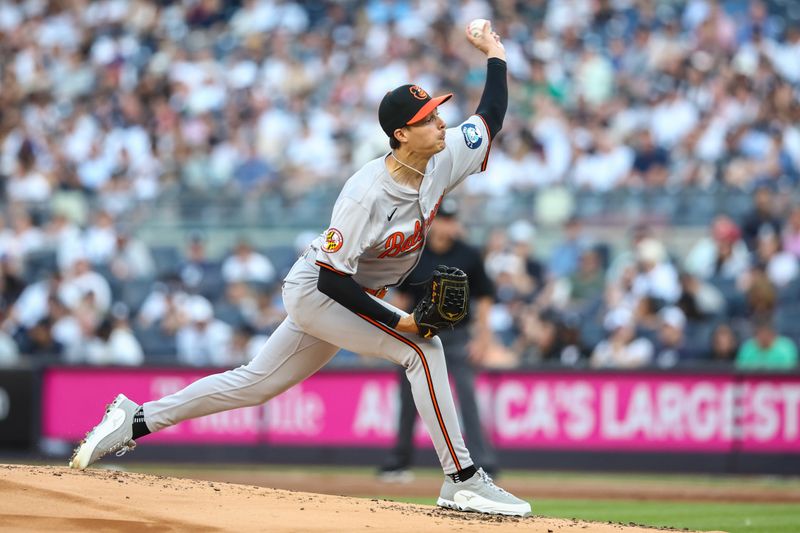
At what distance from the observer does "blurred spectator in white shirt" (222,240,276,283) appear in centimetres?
1435

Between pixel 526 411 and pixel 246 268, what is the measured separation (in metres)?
3.97

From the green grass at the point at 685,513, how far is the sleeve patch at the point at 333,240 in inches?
90.7

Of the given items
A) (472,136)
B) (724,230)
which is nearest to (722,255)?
(724,230)

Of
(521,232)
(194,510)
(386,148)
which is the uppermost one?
(386,148)

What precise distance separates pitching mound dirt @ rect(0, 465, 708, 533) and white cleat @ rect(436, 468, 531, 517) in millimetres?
52

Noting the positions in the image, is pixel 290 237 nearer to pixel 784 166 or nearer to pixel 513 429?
pixel 513 429

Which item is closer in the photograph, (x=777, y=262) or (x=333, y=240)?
(x=333, y=240)

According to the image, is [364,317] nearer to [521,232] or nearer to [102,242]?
[521,232]

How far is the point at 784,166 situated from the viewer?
13930mm

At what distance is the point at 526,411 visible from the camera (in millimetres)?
11914

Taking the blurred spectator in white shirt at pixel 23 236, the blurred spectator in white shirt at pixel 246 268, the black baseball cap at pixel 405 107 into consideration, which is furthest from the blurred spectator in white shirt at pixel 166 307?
the black baseball cap at pixel 405 107

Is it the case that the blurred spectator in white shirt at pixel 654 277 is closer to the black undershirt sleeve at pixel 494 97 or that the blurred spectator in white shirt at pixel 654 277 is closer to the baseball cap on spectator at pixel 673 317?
the baseball cap on spectator at pixel 673 317

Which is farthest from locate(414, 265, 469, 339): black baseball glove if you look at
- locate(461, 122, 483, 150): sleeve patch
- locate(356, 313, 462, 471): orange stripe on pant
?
locate(461, 122, 483, 150): sleeve patch

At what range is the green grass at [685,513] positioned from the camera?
729 cm
